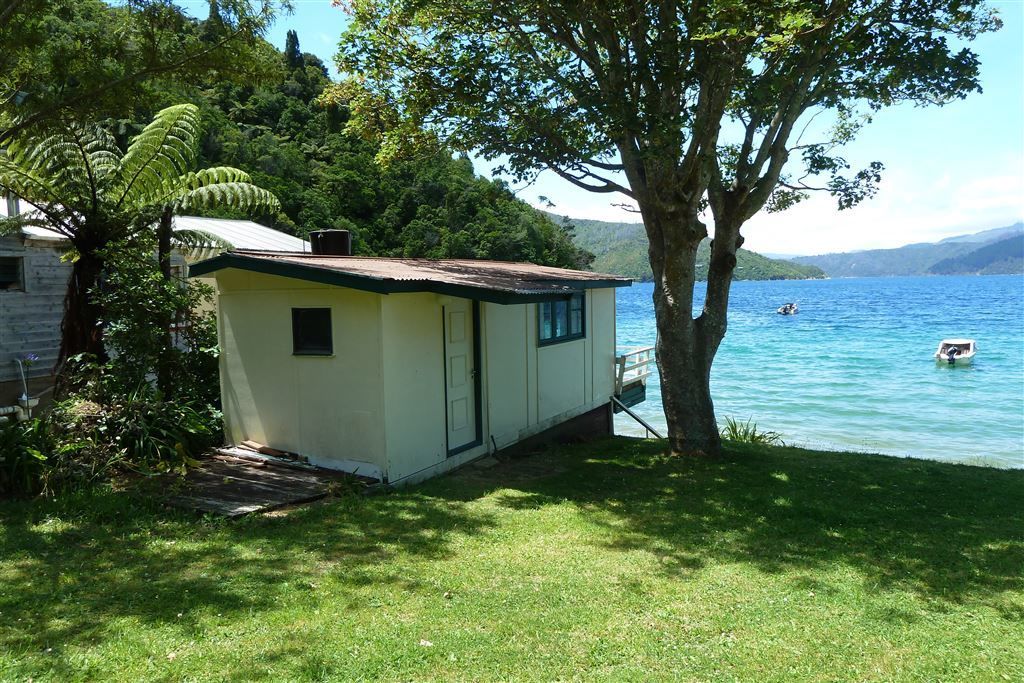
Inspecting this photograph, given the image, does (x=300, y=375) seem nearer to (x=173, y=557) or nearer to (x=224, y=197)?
(x=173, y=557)

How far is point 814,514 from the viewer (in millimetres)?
7973

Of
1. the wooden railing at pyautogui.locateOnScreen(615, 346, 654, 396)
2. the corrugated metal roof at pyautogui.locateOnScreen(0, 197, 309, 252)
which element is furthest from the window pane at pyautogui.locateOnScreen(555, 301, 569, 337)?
the corrugated metal roof at pyautogui.locateOnScreen(0, 197, 309, 252)

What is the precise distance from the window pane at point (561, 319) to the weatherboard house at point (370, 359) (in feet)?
5.66

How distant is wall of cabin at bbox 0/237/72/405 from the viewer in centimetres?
1317

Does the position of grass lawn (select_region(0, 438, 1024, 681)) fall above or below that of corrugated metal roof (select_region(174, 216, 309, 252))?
below

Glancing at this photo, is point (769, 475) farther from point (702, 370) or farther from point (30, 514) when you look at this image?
point (30, 514)

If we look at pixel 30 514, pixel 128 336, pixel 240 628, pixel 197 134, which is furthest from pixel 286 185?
pixel 240 628

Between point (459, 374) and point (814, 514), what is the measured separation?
496 cm

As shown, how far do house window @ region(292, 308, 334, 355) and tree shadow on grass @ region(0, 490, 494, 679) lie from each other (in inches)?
84.3

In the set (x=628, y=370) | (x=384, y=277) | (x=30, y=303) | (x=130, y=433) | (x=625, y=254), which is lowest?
(x=628, y=370)

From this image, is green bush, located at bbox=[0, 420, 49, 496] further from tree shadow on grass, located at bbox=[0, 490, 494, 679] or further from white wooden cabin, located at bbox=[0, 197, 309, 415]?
white wooden cabin, located at bbox=[0, 197, 309, 415]

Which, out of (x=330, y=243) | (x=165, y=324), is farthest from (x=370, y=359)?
(x=330, y=243)

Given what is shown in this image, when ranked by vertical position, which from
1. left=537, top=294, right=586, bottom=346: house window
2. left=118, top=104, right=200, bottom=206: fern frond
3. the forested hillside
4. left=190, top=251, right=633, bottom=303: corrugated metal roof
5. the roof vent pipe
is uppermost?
the forested hillside

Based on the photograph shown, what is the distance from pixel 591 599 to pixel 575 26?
8.44 m
